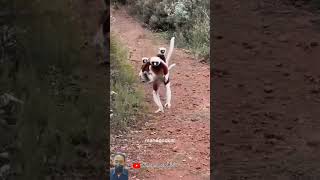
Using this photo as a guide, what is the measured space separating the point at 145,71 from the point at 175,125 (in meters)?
0.36

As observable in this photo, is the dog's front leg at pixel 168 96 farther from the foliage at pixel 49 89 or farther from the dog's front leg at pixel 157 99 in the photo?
the foliage at pixel 49 89

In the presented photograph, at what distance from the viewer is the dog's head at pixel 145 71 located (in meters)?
3.98

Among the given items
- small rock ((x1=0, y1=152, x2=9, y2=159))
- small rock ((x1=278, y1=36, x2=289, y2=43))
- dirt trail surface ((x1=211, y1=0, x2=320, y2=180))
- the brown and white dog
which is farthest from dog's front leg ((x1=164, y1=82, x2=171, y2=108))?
small rock ((x1=278, y1=36, x2=289, y2=43))

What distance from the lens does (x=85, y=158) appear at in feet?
12.3

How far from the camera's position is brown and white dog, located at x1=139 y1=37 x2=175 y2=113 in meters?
3.93

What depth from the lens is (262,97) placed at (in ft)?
14.5

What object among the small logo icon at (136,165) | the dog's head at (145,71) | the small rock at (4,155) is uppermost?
the dog's head at (145,71)

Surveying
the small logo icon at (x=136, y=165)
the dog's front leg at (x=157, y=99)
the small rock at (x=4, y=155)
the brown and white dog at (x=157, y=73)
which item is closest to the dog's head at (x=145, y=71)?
the brown and white dog at (x=157, y=73)

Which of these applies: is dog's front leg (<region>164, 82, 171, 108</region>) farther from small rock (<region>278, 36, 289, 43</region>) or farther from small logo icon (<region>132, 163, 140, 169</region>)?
small rock (<region>278, 36, 289, 43</region>)

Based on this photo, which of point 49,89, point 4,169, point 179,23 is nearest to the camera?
point 4,169

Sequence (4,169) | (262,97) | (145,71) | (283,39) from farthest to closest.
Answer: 1. (283,39)
2. (262,97)
3. (145,71)
4. (4,169)

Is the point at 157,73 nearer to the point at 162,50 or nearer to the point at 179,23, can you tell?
the point at 162,50

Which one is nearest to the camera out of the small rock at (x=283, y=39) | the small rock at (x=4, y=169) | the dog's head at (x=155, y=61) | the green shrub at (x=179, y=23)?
the small rock at (x=4, y=169)

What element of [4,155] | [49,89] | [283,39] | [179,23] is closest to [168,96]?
[49,89]
